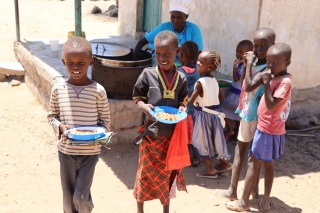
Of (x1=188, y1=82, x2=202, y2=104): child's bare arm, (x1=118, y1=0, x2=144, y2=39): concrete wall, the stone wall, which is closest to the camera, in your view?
(x1=188, y1=82, x2=202, y2=104): child's bare arm

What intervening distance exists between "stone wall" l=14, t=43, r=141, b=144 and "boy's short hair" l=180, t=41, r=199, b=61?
997 millimetres

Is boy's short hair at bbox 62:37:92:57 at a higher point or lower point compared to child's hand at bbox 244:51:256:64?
higher

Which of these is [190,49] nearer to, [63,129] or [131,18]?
[63,129]

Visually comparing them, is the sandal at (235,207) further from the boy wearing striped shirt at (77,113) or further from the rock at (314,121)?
the rock at (314,121)

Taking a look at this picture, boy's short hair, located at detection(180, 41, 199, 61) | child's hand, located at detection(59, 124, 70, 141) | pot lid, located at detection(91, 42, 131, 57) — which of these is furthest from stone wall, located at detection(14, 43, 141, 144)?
child's hand, located at detection(59, 124, 70, 141)

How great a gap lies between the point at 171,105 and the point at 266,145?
888 millimetres

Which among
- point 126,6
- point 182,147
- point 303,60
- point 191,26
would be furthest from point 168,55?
point 126,6

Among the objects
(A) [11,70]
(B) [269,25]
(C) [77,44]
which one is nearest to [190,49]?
(B) [269,25]

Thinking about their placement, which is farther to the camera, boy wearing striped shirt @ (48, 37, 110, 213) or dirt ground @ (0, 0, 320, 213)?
dirt ground @ (0, 0, 320, 213)

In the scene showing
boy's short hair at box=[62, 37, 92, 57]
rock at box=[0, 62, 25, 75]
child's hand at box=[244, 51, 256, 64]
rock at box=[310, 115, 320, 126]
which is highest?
boy's short hair at box=[62, 37, 92, 57]

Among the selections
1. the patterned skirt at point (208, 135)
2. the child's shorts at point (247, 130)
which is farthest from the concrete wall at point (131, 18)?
the child's shorts at point (247, 130)

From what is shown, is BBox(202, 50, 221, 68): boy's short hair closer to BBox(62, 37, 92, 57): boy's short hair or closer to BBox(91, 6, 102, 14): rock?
BBox(62, 37, 92, 57): boy's short hair

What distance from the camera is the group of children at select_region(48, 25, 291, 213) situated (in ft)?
9.56

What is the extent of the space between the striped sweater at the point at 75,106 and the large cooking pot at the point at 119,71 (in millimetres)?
1889
